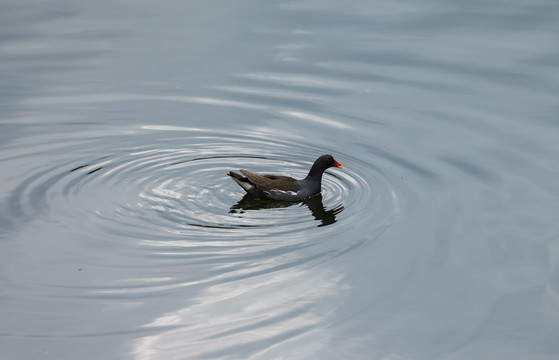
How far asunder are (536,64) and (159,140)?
7522mm

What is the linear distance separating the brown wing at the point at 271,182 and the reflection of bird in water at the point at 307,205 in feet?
0.69

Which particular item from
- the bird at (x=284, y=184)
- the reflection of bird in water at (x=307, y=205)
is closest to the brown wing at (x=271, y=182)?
the bird at (x=284, y=184)

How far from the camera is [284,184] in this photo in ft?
37.3

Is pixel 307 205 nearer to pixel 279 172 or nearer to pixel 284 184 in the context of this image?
pixel 284 184

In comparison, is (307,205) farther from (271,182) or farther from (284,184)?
(271,182)

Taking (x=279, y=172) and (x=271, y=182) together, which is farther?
(x=279, y=172)

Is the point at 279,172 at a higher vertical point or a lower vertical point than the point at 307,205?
higher

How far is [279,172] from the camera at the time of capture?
12.2 m

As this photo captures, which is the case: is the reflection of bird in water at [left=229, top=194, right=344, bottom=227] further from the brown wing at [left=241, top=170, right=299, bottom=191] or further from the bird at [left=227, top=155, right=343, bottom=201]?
the brown wing at [left=241, top=170, right=299, bottom=191]

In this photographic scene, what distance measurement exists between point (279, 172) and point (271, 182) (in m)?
0.99

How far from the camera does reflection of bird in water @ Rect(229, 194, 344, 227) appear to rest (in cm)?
1061

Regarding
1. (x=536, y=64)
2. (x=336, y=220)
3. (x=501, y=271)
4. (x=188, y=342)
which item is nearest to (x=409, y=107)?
(x=536, y=64)

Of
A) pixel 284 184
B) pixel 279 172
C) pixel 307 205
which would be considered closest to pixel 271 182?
pixel 284 184

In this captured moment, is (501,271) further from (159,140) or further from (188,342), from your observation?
(159,140)
